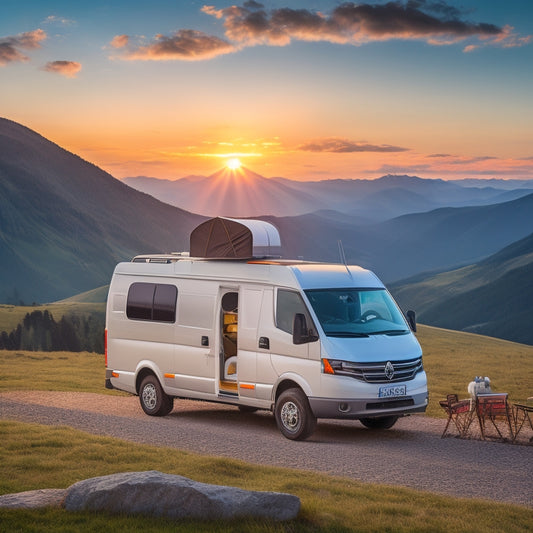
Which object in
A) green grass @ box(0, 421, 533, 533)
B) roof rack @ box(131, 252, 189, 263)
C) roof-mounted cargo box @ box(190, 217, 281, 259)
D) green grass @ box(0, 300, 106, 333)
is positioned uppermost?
green grass @ box(0, 300, 106, 333)

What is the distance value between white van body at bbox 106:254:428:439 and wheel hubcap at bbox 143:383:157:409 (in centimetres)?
2

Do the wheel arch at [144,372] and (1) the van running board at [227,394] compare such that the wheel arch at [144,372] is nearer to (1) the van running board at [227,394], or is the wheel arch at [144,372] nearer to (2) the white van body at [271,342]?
(2) the white van body at [271,342]

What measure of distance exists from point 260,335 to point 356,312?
1932 mm

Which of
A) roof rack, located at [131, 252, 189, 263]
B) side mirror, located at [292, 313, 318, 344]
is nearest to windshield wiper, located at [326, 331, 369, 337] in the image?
side mirror, located at [292, 313, 318, 344]

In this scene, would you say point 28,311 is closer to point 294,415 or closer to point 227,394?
point 227,394

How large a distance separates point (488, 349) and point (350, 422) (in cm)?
4032

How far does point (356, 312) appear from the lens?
16297 mm

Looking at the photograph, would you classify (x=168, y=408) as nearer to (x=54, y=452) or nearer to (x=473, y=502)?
(x=54, y=452)

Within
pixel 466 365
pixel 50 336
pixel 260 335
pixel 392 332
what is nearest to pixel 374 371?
pixel 392 332

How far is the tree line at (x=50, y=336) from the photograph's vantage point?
410 feet

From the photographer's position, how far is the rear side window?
62.0 feet

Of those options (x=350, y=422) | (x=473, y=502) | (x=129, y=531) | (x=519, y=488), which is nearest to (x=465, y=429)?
(x=350, y=422)

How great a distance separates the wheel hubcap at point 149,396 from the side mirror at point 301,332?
5065 mm

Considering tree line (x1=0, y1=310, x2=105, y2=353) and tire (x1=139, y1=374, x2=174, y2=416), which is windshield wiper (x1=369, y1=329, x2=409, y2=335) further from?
tree line (x1=0, y1=310, x2=105, y2=353)
